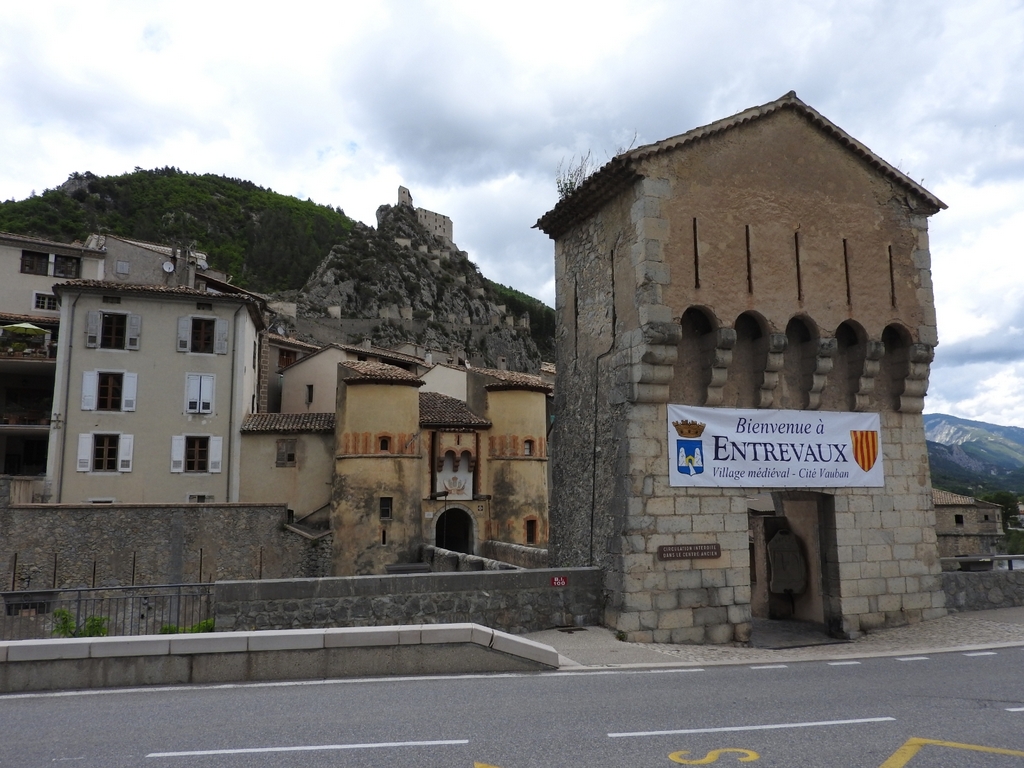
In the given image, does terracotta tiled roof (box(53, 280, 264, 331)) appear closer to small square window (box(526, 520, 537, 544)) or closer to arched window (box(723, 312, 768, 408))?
small square window (box(526, 520, 537, 544))

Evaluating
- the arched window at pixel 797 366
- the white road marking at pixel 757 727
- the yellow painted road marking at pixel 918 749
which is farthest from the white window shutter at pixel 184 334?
the yellow painted road marking at pixel 918 749

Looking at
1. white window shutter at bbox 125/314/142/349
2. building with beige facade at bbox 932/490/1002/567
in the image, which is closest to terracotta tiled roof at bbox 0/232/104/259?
white window shutter at bbox 125/314/142/349

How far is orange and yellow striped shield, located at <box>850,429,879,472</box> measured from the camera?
47.6ft

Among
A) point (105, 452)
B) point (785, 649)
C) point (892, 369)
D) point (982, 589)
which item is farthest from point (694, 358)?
point (105, 452)

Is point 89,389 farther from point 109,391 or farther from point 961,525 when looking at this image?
point 961,525

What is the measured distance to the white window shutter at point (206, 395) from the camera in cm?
3095

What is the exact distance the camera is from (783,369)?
14.3 metres

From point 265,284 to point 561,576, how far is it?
9083 centimetres

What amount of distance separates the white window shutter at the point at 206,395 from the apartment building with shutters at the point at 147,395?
0.13 ft

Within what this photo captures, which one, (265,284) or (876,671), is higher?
(265,284)

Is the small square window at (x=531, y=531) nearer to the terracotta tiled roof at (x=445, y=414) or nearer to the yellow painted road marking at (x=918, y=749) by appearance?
the terracotta tiled roof at (x=445, y=414)

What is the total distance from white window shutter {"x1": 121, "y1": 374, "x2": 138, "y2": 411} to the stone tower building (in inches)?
852

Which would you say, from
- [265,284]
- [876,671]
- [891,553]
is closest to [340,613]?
[876,671]

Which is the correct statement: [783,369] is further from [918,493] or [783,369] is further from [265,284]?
[265,284]
